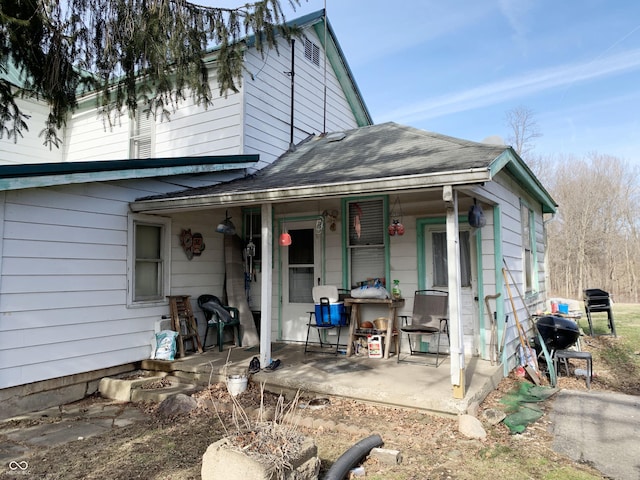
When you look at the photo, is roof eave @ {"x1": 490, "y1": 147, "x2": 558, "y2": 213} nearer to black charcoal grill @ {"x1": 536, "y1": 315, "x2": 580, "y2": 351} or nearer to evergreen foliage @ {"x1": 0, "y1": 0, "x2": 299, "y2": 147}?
black charcoal grill @ {"x1": 536, "y1": 315, "x2": 580, "y2": 351}

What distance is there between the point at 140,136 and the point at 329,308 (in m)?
5.73

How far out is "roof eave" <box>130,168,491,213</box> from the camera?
414 cm

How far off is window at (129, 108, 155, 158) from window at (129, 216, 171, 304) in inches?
119

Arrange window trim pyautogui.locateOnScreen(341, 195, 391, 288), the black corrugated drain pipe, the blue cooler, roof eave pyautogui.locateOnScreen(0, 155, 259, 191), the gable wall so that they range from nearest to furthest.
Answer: the black corrugated drain pipe → roof eave pyautogui.locateOnScreen(0, 155, 259, 191) → the blue cooler → window trim pyautogui.locateOnScreen(341, 195, 391, 288) → the gable wall

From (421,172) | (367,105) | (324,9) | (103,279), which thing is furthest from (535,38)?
(103,279)

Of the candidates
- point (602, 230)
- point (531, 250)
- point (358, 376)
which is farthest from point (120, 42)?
point (602, 230)

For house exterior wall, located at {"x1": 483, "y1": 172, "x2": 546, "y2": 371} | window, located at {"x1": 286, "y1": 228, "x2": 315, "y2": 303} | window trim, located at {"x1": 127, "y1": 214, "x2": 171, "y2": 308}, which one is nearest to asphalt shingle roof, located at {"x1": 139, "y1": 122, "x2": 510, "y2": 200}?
window trim, located at {"x1": 127, "y1": 214, "x2": 171, "y2": 308}

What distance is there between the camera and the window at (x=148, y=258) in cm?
621

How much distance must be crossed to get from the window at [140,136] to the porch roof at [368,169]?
2790mm

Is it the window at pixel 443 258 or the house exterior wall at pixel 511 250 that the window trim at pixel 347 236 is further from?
the house exterior wall at pixel 511 250

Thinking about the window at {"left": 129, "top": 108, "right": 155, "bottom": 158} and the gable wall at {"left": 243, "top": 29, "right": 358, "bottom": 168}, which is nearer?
the gable wall at {"left": 243, "top": 29, "right": 358, "bottom": 168}

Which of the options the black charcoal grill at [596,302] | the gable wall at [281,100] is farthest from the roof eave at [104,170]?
the black charcoal grill at [596,302]

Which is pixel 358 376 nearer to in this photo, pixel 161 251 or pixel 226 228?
pixel 226 228

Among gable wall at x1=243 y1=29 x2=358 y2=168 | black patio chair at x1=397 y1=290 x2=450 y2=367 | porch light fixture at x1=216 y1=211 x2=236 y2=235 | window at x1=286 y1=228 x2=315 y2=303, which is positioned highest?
gable wall at x1=243 y1=29 x2=358 y2=168
